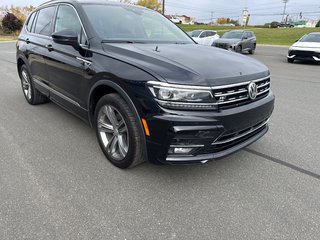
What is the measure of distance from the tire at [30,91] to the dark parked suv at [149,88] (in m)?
1.34

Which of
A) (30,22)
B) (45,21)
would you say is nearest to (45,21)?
(45,21)

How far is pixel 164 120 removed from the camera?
2414 mm

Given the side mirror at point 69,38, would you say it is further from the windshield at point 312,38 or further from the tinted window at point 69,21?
the windshield at point 312,38

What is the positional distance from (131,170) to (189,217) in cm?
95

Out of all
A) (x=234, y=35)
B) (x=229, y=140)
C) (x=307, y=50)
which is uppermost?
(x=234, y=35)

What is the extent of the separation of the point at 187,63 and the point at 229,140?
0.85 m

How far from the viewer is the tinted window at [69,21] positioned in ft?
11.1

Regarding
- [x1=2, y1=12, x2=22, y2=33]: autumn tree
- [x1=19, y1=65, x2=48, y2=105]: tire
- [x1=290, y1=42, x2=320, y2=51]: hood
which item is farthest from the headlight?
[x1=2, y1=12, x2=22, y2=33]: autumn tree

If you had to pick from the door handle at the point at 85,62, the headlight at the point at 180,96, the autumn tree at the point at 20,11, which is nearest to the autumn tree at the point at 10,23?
the autumn tree at the point at 20,11

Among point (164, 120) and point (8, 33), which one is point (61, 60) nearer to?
point (164, 120)

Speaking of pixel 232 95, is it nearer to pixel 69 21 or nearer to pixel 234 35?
pixel 69 21

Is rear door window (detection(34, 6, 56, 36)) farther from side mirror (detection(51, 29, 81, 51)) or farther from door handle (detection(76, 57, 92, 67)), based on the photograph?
door handle (detection(76, 57, 92, 67))

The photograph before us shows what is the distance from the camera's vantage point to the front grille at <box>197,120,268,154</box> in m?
2.56

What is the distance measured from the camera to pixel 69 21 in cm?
377
